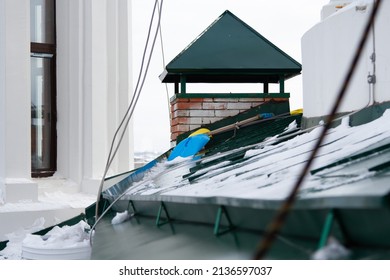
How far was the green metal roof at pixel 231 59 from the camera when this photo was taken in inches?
253

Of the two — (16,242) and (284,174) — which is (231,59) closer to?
(16,242)

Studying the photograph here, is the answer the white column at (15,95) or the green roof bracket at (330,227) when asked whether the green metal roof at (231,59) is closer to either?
the white column at (15,95)

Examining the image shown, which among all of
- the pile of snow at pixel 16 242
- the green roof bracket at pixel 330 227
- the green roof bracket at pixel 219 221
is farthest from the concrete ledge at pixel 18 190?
the green roof bracket at pixel 330 227

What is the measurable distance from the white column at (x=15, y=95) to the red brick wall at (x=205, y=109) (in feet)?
6.82

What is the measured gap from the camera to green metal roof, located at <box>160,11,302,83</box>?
6.43 metres

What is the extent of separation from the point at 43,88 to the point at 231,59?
10.5 feet

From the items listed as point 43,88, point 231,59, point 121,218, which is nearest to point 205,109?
point 231,59

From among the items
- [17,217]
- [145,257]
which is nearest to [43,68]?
[17,217]

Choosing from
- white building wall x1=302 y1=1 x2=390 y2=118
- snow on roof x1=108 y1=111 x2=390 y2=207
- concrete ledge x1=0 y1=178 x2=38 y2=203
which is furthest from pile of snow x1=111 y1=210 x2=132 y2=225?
concrete ledge x1=0 y1=178 x2=38 y2=203

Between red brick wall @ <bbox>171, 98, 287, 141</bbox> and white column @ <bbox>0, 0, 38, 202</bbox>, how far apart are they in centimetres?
208

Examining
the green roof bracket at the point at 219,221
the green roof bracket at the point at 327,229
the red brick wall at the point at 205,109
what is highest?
the red brick wall at the point at 205,109

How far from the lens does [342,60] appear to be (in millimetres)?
4078

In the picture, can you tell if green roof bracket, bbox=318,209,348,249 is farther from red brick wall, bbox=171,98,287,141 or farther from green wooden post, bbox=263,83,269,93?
green wooden post, bbox=263,83,269,93

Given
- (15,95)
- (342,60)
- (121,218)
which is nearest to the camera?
(342,60)
